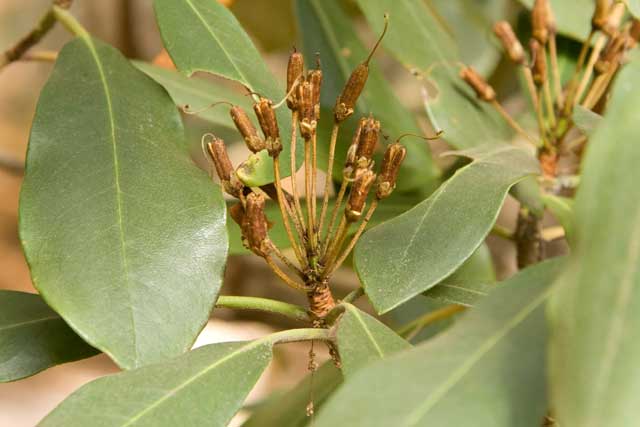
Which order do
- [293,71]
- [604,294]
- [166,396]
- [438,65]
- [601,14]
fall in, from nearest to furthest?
[604,294] < [166,396] < [293,71] < [601,14] < [438,65]

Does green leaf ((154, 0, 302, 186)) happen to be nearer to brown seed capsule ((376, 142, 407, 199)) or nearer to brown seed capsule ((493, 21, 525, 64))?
brown seed capsule ((376, 142, 407, 199))

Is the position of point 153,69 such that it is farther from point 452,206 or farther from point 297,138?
point 452,206

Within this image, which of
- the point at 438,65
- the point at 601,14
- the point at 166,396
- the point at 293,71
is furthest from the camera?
the point at 438,65

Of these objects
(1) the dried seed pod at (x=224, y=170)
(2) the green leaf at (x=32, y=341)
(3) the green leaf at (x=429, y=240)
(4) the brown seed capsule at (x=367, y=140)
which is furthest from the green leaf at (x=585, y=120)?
(2) the green leaf at (x=32, y=341)

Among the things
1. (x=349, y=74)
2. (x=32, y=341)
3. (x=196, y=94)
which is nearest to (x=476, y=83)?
(x=349, y=74)

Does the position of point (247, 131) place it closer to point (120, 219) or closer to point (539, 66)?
point (120, 219)

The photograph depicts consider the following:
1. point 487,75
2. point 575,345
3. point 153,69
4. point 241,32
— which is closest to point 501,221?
point 487,75

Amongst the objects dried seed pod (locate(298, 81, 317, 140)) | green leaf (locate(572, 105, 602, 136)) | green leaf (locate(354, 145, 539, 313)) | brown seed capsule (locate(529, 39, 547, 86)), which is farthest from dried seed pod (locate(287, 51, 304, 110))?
brown seed capsule (locate(529, 39, 547, 86))

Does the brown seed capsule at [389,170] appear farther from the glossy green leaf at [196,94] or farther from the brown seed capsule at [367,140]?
the glossy green leaf at [196,94]
